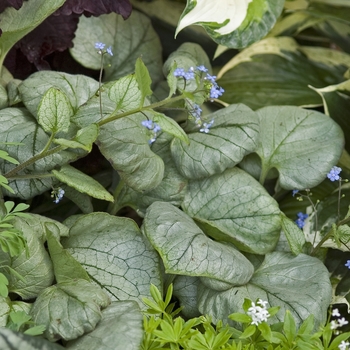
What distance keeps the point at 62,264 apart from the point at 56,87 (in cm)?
25

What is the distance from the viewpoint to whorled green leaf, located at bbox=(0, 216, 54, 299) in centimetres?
75

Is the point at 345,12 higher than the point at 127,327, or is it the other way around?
the point at 345,12

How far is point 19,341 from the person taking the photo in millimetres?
610

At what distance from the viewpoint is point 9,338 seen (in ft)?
1.99

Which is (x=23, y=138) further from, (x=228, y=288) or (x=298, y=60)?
(x=298, y=60)

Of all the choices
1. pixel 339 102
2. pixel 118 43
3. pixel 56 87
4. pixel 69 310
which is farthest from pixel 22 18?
pixel 339 102

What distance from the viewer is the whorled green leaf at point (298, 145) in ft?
3.07

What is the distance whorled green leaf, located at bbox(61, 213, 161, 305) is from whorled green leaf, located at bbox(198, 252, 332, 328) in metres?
0.08

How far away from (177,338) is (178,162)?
0.29 m

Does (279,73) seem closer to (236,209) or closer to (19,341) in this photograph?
(236,209)

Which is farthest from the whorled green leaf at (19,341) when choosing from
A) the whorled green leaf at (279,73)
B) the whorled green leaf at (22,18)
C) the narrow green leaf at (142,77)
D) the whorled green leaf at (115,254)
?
the whorled green leaf at (279,73)

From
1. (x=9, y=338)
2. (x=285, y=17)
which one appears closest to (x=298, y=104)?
(x=285, y=17)

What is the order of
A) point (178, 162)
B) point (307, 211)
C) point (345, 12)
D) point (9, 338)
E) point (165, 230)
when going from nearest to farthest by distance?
A: 1. point (9, 338)
2. point (165, 230)
3. point (178, 162)
4. point (307, 211)
5. point (345, 12)

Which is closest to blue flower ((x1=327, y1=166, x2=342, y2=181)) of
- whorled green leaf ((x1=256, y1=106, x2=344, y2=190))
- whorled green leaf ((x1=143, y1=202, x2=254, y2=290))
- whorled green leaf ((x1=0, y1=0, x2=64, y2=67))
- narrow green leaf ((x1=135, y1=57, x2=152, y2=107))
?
whorled green leaf ((x1=256, y1=106, x2=344, y2=190))
